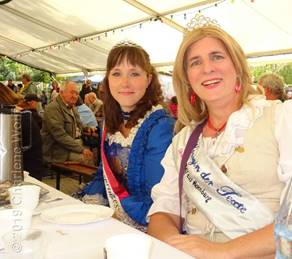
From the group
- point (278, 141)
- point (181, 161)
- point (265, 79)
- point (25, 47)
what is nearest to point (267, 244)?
point (278, 141)

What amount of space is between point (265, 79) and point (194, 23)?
277cm

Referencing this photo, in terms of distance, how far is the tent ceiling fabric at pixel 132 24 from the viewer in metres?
4.66

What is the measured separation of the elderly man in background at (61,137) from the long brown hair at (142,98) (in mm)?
2293

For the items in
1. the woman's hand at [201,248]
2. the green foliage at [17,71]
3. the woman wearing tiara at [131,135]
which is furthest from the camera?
the green foliage at [17,71]

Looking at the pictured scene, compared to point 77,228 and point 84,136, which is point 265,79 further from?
point 77,228

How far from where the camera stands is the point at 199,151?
134 centimetres

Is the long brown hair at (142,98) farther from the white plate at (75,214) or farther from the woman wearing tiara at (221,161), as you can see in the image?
the white plate at (75,214)

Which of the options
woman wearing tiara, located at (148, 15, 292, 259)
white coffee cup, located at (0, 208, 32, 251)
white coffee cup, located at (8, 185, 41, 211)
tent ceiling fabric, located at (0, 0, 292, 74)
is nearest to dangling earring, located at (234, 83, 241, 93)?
woman wearing tiara, located at (148, 15, 292, 259)

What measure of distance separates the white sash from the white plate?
32cm

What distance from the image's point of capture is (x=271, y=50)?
17.8 ft

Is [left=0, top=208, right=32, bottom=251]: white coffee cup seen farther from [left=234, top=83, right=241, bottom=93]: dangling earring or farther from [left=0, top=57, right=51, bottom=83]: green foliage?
[left=0, top=57, right=51, bottom=83]: green foliage

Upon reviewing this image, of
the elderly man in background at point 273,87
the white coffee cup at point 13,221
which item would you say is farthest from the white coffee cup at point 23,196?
the elderly man in background at point 273,87

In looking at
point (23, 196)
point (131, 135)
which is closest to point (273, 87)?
point (131, 135)

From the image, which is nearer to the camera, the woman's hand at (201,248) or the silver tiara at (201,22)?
the woman's hand at (201,248)
